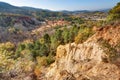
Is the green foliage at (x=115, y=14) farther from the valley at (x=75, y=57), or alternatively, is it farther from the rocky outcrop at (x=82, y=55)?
the rocky outcrop at (x=82, y=55)

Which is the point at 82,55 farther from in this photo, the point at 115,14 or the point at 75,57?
the point at 115,14

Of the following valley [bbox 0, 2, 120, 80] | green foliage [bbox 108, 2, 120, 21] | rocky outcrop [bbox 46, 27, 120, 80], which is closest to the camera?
valley [bbox 0, 2, 120, 80]

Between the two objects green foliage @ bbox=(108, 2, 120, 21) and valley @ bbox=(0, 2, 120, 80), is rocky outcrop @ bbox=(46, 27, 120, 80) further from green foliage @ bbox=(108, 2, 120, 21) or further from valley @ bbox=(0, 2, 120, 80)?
green foliage @ bbox=(108, 2, 120, 21)

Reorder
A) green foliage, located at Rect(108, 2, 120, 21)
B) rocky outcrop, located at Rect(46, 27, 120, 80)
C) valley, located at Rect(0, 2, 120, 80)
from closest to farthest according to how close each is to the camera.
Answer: valley, located at Rect(0, 2, 120, 80) → rocky outcrop, located at Rect(46, 27, 120, 80) → green foliage, located at Rect(108, 2, 120, 21)

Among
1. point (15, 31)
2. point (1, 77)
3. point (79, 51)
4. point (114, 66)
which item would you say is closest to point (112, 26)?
point (79, 51)

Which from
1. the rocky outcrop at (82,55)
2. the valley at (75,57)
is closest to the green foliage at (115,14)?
the valley at (75,57)

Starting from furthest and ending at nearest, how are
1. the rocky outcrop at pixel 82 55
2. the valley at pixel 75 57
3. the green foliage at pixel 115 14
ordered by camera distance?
the green foliage at pixel 115 14 < the rocky outcrop at pixel 82 55 < the valley at pixel 75 57

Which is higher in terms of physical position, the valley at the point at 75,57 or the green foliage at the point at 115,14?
the green foliage at the point at 115,14

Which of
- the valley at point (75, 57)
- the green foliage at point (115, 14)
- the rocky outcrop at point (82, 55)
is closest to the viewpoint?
the valley at point (75, 57)

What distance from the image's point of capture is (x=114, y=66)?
3259 cm

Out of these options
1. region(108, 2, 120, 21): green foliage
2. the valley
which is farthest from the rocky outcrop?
region(108, 2, 120, 21): green foliage

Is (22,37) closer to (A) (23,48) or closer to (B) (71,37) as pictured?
(A) (23,48)

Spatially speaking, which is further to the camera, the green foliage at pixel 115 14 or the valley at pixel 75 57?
the green foliage at pixel 115 14

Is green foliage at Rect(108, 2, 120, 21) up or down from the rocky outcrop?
up
